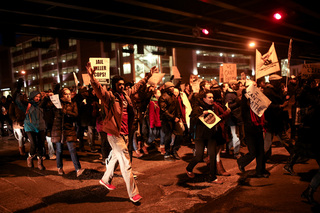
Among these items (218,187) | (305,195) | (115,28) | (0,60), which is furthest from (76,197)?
(0,60)

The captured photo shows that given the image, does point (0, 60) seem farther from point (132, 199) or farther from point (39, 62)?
point (132, 199)

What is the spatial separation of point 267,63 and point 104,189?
17.8 ft

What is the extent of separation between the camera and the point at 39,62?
89312 millimetres

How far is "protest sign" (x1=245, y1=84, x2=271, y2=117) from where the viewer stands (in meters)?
5.70

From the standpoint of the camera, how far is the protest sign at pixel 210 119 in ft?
18.5

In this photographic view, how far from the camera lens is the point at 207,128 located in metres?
5.78

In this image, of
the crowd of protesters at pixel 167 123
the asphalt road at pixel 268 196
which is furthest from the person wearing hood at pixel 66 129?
the asphalt road at pixel 268 196

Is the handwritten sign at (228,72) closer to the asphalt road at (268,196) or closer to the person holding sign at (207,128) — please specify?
the asphalt road at (268,196)

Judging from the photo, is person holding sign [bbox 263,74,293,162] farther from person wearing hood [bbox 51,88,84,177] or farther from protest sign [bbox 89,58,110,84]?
protest sign [bbox 89,58,110,84]

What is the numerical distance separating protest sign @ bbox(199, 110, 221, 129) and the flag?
2.97 metres

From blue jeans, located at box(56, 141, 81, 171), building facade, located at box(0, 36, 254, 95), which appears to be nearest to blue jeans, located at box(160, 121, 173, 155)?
blue jeans, located at box(56, 141, 81, 171)

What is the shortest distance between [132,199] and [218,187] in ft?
5.81

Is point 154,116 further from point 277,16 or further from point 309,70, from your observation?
point 277,16

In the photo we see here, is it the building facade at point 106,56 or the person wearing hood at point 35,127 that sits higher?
the building facade at point 106,56
